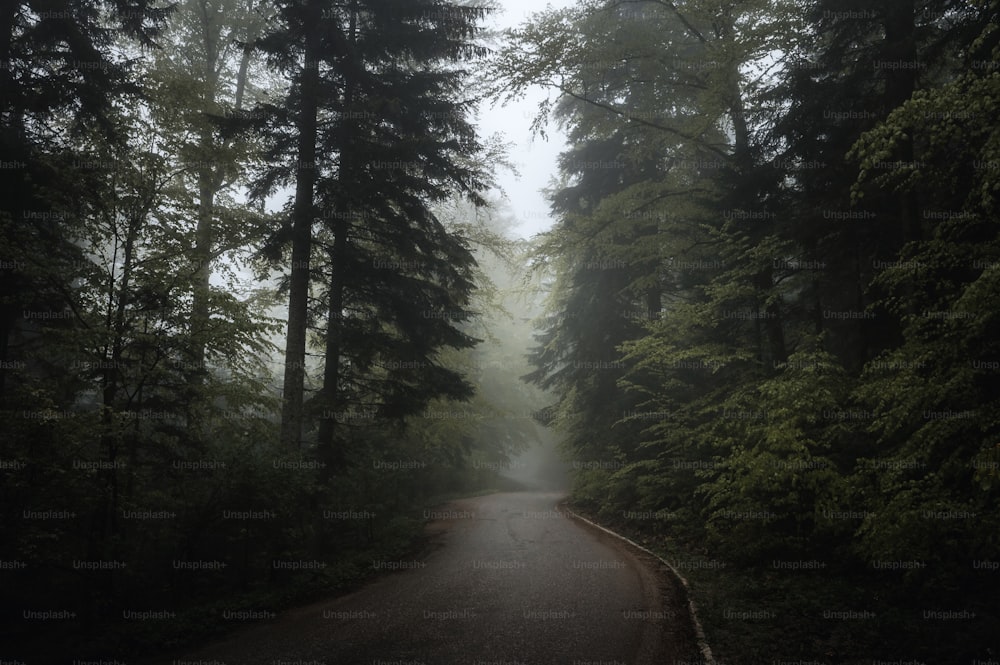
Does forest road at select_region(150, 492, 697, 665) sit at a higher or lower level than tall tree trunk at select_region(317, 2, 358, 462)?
lower

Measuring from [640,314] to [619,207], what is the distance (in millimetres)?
5810

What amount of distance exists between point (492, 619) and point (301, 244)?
856 cm

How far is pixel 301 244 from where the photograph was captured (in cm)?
1115

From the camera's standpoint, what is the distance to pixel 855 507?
25.0 ft

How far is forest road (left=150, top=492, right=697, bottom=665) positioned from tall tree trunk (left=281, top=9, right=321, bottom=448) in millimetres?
3855

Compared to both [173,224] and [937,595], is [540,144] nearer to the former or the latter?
[173,224]

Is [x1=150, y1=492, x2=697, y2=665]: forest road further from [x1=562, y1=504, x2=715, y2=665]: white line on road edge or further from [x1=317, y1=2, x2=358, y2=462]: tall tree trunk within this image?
[x1=317, y1=2, x2=358, y2=462]: tall tree trunk

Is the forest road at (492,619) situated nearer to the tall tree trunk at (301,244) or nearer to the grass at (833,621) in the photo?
the grass at (833,621)

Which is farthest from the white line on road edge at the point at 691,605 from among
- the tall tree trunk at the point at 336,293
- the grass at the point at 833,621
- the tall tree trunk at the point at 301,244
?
the tall tree trunk at the point at 301,244

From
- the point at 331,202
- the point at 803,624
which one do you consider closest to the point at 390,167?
the point at 331,202

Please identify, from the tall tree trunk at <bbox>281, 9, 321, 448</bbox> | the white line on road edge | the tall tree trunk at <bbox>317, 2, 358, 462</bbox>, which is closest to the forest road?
the white line on road edge

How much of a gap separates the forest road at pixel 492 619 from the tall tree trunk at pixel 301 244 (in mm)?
3855

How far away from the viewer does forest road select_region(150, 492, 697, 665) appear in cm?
616

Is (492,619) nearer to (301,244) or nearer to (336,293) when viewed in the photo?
(336,293)
